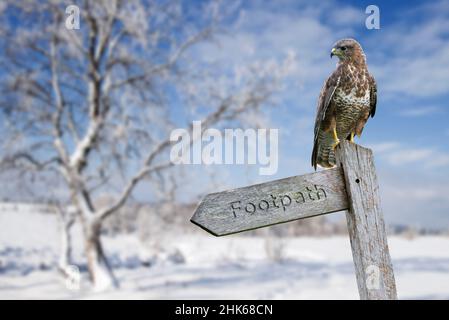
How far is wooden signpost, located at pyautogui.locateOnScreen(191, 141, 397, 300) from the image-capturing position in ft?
6.20

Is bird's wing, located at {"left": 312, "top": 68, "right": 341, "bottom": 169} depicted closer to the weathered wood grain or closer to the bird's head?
the bird's head

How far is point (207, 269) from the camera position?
1362 centimetres

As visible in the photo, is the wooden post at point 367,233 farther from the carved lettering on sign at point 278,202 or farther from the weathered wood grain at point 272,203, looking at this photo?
the carved lettering on sign at point 278,202

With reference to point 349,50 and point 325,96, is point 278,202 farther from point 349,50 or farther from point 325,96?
point 349,50

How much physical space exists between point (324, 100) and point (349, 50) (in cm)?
34

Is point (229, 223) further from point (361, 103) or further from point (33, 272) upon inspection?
point (33, 272)

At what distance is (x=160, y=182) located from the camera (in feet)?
35.5

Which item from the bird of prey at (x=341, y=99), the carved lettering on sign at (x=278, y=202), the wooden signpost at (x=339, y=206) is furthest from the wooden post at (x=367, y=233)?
the bird of prey at (x=341, y=99)

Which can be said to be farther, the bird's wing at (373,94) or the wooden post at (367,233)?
the bird's wing at (373,94)

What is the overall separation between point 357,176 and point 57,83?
10.7m

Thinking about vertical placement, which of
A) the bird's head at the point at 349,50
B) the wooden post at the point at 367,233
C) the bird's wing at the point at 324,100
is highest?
the bird's head at the point at 349,50

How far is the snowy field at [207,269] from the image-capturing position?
859 centimetres

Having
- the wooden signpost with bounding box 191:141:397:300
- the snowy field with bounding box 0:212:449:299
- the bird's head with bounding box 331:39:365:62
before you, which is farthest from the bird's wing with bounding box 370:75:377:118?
the snowy field with bounding box 0:212:449:299

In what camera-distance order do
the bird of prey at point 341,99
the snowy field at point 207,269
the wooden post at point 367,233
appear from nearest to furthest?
the wooden post at point 367,233, the bird of prey at point 341,99, the snowy field at point 207,269
